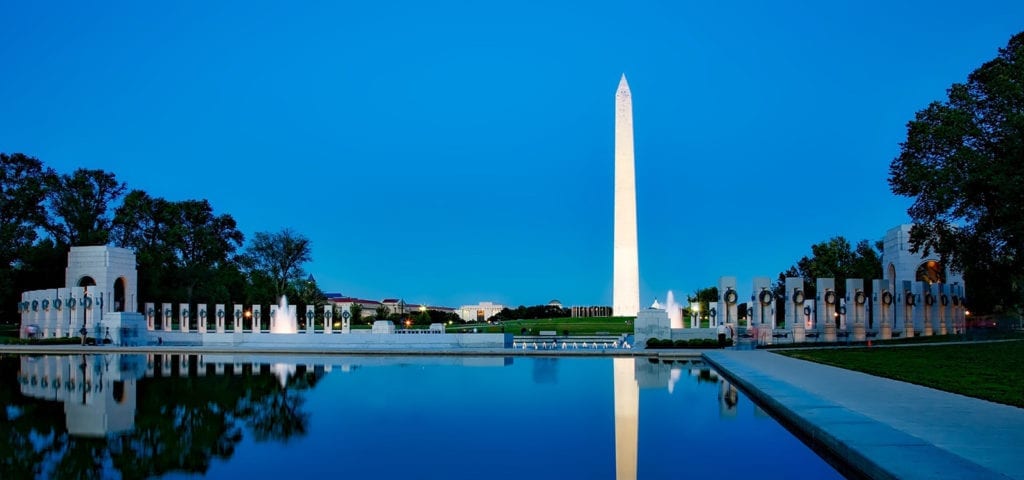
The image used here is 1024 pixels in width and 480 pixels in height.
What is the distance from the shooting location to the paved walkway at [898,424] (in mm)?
7988

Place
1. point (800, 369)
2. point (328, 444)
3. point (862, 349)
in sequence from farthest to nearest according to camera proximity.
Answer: point (862, 349) → point (800, 369) → point (328, 444)

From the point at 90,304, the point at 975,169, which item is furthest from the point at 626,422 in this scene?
the point at 90,304

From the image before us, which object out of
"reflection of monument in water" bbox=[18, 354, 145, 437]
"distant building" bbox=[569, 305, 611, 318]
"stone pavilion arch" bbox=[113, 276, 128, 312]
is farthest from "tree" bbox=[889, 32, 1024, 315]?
"distant building" bbox=[569, 305, 611, 318]

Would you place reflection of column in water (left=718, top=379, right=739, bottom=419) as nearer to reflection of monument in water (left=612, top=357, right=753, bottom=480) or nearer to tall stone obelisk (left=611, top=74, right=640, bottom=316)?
reflection of monument in water (left=612, top=357, right=753, bottom=480)

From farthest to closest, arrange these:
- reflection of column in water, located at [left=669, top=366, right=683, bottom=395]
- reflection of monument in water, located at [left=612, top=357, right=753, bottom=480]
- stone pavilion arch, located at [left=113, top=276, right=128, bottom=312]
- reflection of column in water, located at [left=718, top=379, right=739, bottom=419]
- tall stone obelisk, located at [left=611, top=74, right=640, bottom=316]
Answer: tall stone obelisk, located at [left=611, top=74, right=640, bottom=316], stone pavilion arch, located at [left=113, top=276, right=128, bottom=312], reflection of column in water, located at [left=669, top=366, right=683, bottom=395], reflection of column in water, located at [left=718, top=379, right=739, bottom=419], reflection of monument in water, located at [left=612, top=357, right=753, bottom=480]

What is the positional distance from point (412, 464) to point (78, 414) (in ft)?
23.9

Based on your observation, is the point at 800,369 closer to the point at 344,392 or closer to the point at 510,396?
the point at 510,396

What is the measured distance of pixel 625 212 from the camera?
188 feet

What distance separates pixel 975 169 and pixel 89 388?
25.3 meters

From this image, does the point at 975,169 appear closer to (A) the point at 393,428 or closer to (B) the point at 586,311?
(A) the point at 393,428

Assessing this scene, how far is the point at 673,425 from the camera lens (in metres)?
12.2

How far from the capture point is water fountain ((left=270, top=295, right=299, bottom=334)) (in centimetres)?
4738

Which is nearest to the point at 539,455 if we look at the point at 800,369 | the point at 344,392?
the point at 344,392

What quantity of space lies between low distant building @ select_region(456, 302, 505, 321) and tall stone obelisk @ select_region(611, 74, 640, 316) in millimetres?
115225
